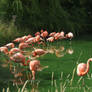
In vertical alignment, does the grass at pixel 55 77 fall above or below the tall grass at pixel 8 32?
below

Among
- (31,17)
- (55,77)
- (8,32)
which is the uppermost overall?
(31,17)

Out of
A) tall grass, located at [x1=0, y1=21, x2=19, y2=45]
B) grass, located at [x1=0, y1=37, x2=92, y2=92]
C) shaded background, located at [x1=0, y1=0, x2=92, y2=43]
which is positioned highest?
shaded background, located at [x1=0, y1=0, x2=92, y2=43]

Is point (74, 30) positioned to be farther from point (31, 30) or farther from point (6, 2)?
point (6, 2)

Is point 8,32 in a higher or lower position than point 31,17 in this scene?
lower

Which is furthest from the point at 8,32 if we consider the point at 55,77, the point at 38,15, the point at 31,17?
the point at 55,77

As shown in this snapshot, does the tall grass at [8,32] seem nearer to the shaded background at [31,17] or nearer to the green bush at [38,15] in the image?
the shaded background at [31,17]

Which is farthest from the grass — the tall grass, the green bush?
the green bush

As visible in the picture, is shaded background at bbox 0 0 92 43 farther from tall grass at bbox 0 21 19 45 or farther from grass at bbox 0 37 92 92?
grass at bbox 0 37 92 92

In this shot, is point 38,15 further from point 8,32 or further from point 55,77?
point 55,77

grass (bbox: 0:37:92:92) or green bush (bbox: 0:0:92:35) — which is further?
green bush (bbox: 0:0:92:35)

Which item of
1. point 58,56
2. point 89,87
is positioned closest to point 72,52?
point 58,56

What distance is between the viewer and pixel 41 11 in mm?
11648

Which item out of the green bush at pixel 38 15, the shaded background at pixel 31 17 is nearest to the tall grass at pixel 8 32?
the shaded background at pixel 31 17

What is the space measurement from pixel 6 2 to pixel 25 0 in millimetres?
739
